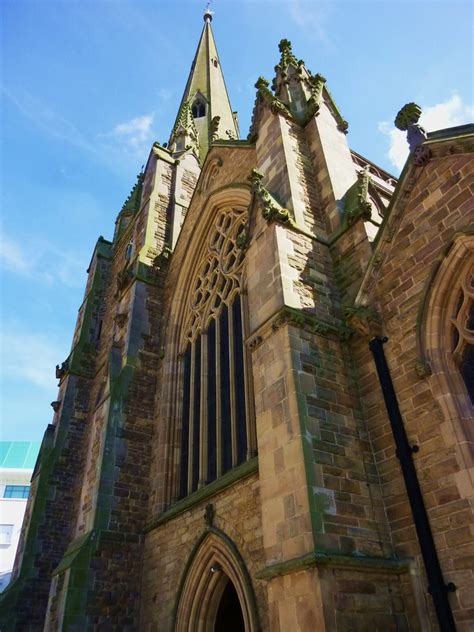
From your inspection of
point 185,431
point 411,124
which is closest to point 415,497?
point 411,124

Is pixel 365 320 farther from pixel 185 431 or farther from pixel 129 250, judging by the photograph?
pixel 129 250

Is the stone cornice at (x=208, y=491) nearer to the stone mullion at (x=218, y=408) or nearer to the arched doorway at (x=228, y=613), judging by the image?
the stone mullion at (x=218, y=408)

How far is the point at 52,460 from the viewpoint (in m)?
14.2

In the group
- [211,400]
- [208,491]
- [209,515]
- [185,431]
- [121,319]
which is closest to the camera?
[209,515]

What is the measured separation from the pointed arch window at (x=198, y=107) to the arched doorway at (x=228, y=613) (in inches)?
1006

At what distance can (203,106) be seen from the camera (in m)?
29.2

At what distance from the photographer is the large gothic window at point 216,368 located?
30.6 ft

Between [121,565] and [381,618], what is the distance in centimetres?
614

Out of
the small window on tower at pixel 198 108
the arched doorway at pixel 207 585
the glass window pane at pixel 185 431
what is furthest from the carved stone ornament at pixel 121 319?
the small window on tower at pixel 198 108

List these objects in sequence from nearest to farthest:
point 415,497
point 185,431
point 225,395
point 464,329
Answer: point 415,497 → point 464,329 → point 225,395 → point 185,431

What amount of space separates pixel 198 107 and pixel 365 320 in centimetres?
2576

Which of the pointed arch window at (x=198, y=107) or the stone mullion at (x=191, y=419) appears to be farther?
the pointed arch window at (x=198, y=107)

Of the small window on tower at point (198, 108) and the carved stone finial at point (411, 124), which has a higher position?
the small window on tower at point (198, 108)

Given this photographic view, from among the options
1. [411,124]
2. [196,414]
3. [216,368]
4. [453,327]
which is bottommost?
[453,327]
